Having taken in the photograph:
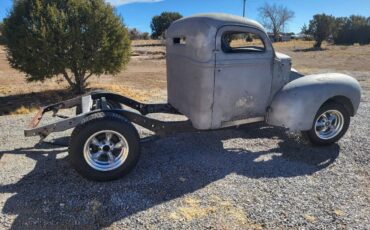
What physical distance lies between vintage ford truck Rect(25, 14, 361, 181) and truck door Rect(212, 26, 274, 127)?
0.01 metres

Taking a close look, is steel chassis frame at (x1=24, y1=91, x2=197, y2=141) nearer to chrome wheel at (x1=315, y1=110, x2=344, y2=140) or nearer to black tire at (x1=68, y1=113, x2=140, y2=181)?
black tire at (x1=68, y1=113, x2=140, y2=181)

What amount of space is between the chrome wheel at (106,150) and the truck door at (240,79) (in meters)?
1.38

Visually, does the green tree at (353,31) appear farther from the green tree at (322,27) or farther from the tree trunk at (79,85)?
the tree trunk at (79,85)

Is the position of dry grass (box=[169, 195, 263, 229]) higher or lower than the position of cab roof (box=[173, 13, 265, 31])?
lower

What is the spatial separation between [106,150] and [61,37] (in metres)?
6.95

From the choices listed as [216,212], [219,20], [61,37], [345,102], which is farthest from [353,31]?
[216,212]

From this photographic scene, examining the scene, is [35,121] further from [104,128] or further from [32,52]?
[32,52]

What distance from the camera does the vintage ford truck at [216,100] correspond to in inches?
171

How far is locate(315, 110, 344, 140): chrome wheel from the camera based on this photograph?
5.60 metres

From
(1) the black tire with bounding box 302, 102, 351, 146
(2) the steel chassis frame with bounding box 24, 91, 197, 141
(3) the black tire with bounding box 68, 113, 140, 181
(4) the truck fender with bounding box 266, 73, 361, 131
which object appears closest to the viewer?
(3) the black tire with bounding box 68, 113, 140, 181

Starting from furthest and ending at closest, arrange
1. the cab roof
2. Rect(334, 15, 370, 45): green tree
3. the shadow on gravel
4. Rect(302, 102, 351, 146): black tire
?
1. Rect(334, 15, 370, 45): green tree
2. Rect(302, 102, 351, 146): black tire
3. the cab roof
4. the shadow on gravel

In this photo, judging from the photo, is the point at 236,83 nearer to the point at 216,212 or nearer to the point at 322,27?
the point at 216,212

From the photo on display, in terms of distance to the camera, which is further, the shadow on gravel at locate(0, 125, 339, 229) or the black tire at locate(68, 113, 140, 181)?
the black tire at locate(68, 113, 140, 181)

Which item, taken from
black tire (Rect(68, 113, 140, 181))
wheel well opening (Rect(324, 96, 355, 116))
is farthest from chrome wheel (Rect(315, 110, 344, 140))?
black tire (Rect(68, 113, 140, 181))
